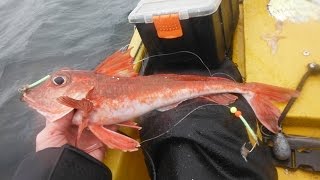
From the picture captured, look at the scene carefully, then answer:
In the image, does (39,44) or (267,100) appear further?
(39,44)

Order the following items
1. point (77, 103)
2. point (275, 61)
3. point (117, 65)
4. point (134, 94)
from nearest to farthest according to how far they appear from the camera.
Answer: point (77, 103), point (134, 94), point (117, 65), point (275, 61)

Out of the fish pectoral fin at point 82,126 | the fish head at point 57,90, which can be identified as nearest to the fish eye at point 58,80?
the fish head at point 57,90

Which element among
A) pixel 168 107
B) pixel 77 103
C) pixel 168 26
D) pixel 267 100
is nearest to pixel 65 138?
pixel 77 103

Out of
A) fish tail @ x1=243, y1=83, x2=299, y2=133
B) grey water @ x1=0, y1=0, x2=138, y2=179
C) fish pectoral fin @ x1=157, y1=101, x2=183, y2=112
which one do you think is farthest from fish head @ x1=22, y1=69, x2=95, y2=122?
grey water @ x1=0, y1=0, x2=138, y2=179

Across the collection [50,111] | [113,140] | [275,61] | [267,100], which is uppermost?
[50,111]

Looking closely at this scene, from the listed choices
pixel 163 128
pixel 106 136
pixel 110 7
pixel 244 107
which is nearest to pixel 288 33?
pixel 244 107

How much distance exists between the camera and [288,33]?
2799 mm

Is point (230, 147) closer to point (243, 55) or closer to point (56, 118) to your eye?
point (56, 118)

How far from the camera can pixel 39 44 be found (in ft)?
21.2

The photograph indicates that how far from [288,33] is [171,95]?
1.33 m

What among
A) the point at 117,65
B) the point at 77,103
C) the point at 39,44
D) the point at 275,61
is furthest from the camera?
the point at 39,44

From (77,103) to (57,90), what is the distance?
26 centimetres

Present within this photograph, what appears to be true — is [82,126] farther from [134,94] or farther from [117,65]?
[117,65]

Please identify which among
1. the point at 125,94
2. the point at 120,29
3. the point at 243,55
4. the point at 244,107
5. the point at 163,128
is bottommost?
the point at 120,29
